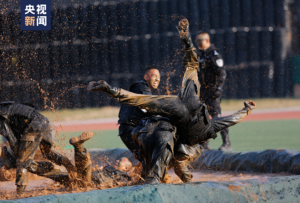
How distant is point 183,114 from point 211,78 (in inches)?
121

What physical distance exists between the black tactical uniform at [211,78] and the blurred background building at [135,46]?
6.65 meters

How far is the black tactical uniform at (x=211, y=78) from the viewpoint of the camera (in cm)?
620

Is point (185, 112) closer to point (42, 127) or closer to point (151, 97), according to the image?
point (151, 97)

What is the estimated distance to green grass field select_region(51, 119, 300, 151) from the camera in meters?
7.09

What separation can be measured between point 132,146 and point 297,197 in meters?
1.87

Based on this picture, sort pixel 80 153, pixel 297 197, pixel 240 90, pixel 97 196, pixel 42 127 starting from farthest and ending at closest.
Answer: pixel 240 90, pixel 42 127, pixel 80 153, pixel 297 197, pixel 97 196

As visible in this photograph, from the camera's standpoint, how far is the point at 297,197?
124 inches

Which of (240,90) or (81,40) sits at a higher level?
(81,40)

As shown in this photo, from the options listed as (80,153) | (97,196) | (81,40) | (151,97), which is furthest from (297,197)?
(81,40)

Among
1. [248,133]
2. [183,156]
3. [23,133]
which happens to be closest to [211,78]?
[183,156]

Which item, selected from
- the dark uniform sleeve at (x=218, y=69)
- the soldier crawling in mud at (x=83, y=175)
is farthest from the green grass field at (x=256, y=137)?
the soldier crawling in mud at (x=83, y=175)

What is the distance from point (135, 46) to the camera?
1328 centimetres

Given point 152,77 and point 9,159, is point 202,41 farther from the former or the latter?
point 9,159

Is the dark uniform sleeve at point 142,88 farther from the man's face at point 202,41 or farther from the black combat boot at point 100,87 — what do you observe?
the man's face at point 202,41
